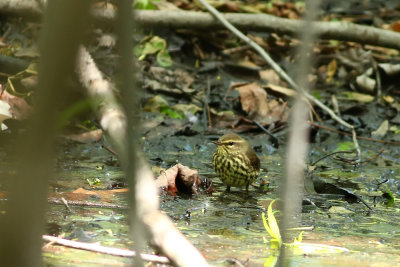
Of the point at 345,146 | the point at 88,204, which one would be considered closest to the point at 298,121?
the point at 88,204

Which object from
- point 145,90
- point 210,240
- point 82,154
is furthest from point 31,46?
point 210,240

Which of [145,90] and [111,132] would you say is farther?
[145,90]

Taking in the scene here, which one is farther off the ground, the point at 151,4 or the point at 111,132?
the point at 151,4

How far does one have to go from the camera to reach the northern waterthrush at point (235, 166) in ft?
19.1

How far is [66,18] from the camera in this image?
125cm

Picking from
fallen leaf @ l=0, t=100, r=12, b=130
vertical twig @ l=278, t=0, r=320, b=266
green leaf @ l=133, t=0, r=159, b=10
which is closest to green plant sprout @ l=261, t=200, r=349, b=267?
vertical twig @ l=278, t=0, r=320, b=266

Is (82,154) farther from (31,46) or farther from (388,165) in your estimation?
(388,165)

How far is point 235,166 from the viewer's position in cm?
578

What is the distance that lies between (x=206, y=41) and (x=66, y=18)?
8.33 metres

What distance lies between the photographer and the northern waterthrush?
5.82 m

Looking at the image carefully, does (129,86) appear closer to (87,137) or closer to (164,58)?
(87,137)

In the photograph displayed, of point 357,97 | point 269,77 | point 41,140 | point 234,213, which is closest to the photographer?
point 41,140

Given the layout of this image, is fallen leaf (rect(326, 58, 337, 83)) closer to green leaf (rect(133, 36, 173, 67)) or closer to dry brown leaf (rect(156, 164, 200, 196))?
green leaf (rect(133, 36, 173, 67))

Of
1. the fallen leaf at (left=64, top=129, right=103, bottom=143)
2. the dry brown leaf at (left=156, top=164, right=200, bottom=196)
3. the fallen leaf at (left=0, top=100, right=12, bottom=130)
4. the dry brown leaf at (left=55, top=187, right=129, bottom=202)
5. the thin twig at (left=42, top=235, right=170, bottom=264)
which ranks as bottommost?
the thin twig at (left=42, top=235, right=170, bottom=264)
